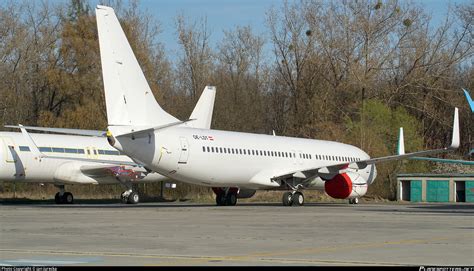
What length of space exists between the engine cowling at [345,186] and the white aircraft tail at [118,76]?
417 inches

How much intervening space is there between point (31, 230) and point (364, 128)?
A: 4324cm

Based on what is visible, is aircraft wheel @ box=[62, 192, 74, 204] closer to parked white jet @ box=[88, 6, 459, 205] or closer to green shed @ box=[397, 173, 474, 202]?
parked white jet @ box=[88, 6, 459, 205]

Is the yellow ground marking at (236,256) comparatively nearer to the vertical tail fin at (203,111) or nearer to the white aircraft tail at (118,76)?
the white aircraft tail at (118,76)

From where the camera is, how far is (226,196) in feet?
123

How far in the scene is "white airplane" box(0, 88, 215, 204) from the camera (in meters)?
38.3

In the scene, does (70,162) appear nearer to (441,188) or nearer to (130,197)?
(130,197)

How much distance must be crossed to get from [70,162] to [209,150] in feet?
33.1

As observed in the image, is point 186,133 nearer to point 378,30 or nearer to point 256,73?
point 378,30

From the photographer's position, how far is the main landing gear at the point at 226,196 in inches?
1478

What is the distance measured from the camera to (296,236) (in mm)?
18109

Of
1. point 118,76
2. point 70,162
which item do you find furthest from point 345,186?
point 70,162

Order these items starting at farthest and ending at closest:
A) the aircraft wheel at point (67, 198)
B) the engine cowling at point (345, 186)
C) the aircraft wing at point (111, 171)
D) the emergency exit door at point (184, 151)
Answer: the aircraft wheel at point (67, 198) < the aircraft wing at point (111, 171) < the engine cowling at point (345, 186) < the emergency exit door at point (184, 151)

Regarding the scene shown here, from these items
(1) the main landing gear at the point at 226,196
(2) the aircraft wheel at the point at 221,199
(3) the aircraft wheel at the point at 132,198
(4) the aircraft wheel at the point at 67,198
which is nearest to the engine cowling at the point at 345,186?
(1) the main landing gear at the point at 226,196

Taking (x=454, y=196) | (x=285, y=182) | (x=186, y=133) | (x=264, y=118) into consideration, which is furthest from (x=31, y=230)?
(x=264, y=118)
